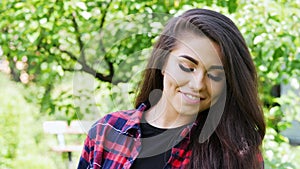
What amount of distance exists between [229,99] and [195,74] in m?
0.12

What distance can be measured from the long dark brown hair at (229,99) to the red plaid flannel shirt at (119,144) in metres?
0.03

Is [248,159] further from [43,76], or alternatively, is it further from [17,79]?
[17,79]

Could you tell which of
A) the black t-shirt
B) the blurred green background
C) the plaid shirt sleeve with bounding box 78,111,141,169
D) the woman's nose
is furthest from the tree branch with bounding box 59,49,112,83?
the woman's nose

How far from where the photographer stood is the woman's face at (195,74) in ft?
4.01

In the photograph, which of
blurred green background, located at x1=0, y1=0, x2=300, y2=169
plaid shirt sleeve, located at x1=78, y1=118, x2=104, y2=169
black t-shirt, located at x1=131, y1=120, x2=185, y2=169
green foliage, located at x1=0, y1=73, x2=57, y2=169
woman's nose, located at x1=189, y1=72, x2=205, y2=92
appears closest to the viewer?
woman's nose, located at x1=189, y1=72, x2=205, y2=92

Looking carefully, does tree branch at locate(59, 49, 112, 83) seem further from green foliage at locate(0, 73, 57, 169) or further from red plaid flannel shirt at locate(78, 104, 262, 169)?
green foliage at locate(0, 73, 57, 169)

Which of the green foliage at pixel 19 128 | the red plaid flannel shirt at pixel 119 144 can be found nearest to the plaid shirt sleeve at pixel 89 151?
the red plaid flannel shirt at pixel 119 144

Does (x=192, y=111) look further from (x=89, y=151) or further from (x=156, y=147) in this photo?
(x=89, y=151)

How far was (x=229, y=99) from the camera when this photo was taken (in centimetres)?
130

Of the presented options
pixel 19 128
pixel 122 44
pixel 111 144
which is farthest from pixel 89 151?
pixel 19 128

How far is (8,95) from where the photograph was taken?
152 inches

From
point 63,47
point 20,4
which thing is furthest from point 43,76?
point 20,4

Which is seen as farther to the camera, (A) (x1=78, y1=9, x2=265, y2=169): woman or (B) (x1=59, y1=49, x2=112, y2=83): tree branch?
(B) (x1=59, y1=49, x2=112, y2=83): tree branch

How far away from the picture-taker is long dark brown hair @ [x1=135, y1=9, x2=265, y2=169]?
125cm
